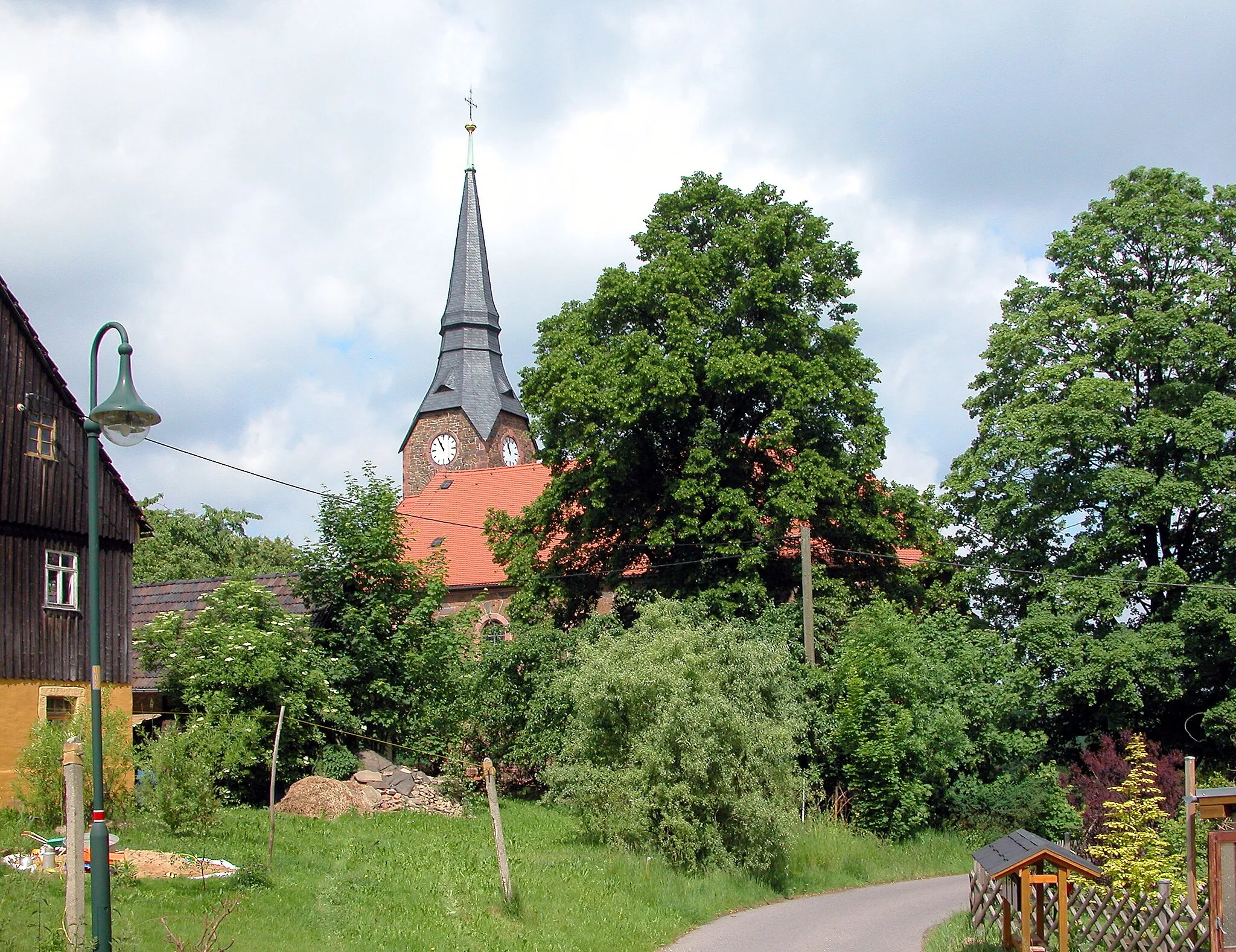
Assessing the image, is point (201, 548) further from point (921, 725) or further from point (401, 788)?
point (921, 725)

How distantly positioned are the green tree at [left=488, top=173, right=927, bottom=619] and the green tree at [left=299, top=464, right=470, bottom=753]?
11.2ft

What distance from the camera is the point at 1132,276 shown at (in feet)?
98.2

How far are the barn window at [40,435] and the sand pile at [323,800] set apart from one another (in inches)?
306

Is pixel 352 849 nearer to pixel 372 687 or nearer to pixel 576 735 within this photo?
pixel 576 735

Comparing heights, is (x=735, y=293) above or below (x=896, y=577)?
above

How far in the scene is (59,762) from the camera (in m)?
18.3

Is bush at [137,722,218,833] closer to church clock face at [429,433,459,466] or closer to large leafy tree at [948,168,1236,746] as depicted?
large leafy tree at [948,168,1236,746]

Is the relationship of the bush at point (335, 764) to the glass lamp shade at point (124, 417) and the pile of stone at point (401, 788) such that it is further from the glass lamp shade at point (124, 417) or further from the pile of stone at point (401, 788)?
the glass lamp shade at point (124, 417)

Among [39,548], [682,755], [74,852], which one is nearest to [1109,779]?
[682,755]

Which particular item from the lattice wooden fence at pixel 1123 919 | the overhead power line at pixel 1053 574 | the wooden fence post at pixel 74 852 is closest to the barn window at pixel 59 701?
the wooden fence post at pixel 74 852

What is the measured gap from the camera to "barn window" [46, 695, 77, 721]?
22000mm

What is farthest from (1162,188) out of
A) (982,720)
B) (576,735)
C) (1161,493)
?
(576,735)

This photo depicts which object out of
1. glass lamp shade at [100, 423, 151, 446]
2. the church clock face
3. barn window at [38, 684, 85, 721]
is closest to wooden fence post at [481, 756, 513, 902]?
glass lamp shade at [100, 423, 151, 446]

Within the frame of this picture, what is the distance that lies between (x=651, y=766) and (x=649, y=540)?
9795 mm
